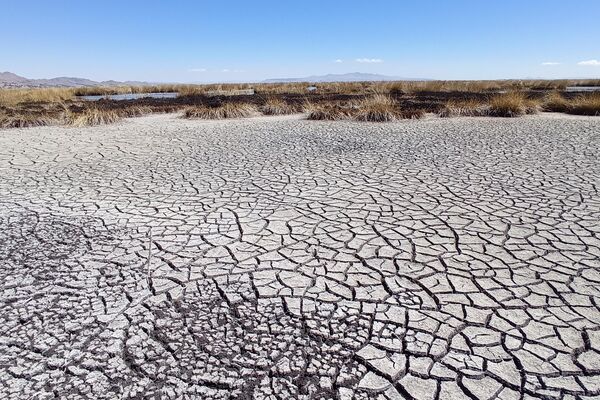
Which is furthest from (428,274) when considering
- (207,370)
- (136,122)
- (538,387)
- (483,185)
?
(136,122)

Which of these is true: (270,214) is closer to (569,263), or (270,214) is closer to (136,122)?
(569,263)

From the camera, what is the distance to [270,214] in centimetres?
407

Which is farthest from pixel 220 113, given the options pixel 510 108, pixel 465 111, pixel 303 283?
pixel 303 283

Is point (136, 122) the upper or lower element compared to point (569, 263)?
upper

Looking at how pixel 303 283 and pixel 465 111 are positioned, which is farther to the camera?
pixel 465 111

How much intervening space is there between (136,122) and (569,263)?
12.4 m

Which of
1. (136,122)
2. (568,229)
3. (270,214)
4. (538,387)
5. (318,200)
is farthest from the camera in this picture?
(136,122)

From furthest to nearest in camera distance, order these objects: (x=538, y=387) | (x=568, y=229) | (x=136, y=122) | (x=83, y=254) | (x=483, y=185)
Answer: (x=136, y=122) → (x=483, y=185) → (x=568, y=229) → (x=83, y=254) → (x=538, y=387)

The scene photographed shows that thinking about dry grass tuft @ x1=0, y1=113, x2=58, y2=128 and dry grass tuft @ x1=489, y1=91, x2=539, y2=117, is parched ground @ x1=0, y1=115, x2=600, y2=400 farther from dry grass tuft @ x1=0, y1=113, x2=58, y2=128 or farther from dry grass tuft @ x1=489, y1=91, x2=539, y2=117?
dry grass tuft @ x1=489, y1=91, x2=539, y2=117

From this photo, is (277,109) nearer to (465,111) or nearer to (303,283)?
(465,111)

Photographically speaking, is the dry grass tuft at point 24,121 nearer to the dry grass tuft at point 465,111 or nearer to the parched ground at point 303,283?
the parched ground at point 303,283

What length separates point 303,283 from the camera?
272 centimetres

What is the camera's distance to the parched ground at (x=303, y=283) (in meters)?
1.91

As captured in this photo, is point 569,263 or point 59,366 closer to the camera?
point 59,366
